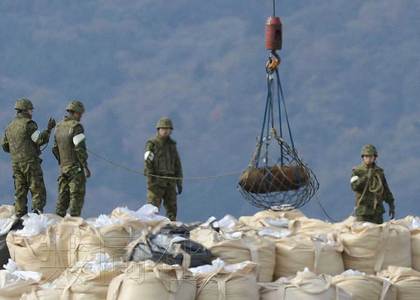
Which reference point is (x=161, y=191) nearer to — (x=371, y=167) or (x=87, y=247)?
(x=371, y=167)

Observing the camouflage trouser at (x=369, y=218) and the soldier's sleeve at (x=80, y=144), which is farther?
the camouflage trouser at (x=369, y=218)

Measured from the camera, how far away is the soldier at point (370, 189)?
1362 cm

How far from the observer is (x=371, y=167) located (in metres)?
13.6

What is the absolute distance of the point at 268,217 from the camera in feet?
38.1

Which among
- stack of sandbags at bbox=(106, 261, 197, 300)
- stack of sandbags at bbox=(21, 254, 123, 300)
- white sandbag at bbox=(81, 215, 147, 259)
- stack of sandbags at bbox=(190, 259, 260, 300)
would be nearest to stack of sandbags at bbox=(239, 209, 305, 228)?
white sandbag at bbox=(81, 215, 147, 259)

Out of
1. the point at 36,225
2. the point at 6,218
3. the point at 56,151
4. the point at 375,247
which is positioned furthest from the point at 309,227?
the point at 56,151

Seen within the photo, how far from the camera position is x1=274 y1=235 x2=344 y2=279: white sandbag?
31.6 feet

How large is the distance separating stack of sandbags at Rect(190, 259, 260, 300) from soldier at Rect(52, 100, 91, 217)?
436 centimetres

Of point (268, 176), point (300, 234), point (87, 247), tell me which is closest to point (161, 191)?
point (268, 176)

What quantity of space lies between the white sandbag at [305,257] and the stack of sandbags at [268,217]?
1.33 meters

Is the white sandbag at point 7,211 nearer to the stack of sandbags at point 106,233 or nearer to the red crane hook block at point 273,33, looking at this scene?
the stack of sandbags at point 106,233

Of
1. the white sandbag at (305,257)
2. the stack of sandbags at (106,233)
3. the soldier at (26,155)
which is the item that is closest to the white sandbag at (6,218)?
the soldier at (26,155)

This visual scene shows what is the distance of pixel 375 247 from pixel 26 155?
3983mm

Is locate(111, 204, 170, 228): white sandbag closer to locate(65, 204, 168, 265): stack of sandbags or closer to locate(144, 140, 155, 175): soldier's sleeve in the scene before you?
locate(65, 204, 168, 265): stack of sandbags
